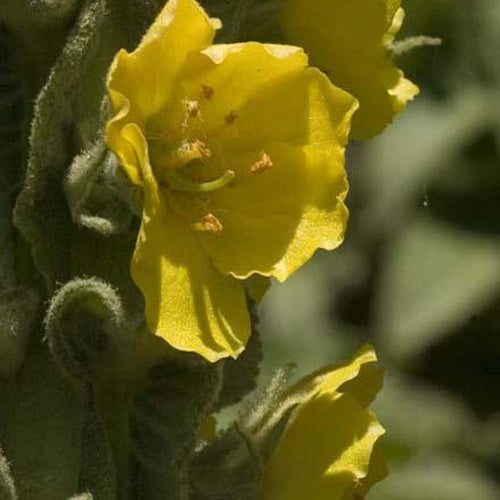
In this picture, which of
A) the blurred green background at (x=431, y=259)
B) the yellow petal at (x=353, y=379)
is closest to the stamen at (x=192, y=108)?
the yellow petal at (x=353, y=379)

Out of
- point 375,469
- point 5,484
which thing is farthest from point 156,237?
point 375,469

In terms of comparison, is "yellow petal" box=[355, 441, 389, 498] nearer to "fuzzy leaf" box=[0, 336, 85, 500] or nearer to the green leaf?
"fuzzy leaf" box=[0, 336, 85, 500]

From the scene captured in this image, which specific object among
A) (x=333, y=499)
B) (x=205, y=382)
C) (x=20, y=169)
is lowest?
(x=333, y=499)

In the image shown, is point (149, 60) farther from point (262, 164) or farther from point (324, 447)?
point (324, 447)

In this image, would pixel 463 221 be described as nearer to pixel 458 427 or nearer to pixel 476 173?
pixel 476 173

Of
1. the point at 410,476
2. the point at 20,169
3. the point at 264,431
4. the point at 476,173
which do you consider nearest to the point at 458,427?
the point at 410,476

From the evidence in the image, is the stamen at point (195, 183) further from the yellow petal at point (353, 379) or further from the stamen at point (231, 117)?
the yellow petal at point (353, 379)

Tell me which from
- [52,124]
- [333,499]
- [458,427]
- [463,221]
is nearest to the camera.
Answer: [52,124]

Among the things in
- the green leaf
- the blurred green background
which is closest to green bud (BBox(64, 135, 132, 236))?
the green leaf
